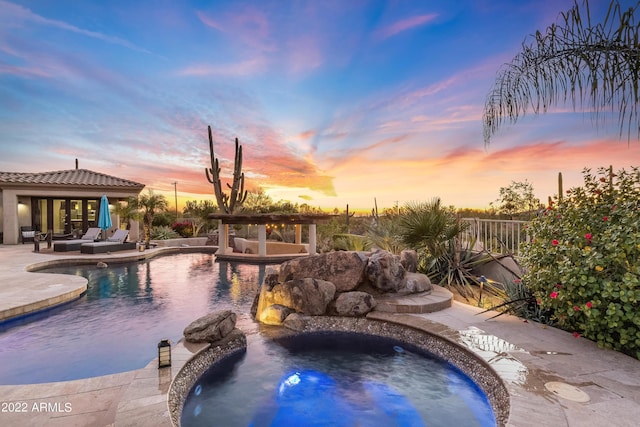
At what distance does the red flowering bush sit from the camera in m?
4.04

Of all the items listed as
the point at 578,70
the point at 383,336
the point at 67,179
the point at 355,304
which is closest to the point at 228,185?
the point at 67,179

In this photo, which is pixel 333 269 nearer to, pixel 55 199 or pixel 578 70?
pixel 578 70

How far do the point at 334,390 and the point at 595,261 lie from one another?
13.0 ft

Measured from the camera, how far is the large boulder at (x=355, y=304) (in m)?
6.78

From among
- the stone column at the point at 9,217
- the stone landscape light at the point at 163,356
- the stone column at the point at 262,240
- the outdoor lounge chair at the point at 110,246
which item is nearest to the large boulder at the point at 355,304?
the stone landscape light at the point at 163,356

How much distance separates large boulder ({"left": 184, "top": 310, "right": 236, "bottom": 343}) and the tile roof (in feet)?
60.1

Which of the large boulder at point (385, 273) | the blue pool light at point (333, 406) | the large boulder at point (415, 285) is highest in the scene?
the large boulder at point (385, 273)

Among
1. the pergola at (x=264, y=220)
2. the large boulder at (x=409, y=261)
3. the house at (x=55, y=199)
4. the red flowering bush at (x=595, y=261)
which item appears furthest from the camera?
the house at (x=55, y=199)

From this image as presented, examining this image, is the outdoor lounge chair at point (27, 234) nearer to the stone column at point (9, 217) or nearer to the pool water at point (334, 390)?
the stone column at point (9, 217)

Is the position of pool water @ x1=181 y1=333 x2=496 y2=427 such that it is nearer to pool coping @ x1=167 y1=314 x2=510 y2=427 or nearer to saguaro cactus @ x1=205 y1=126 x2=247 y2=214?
pool coping @ x1=167 y1=314 x2=510 y2=427

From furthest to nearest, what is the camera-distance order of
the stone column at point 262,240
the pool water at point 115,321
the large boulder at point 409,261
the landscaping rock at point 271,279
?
1. the stone column at point 262,240
2. the large boulder at point 409,261
3. the landscaping rock at point 271,279
4. the pool water at point 115,321

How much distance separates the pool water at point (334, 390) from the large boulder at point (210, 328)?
44 centimetres

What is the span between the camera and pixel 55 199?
66.9ft

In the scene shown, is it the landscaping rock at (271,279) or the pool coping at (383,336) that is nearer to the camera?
the pool coping at (383,336)
